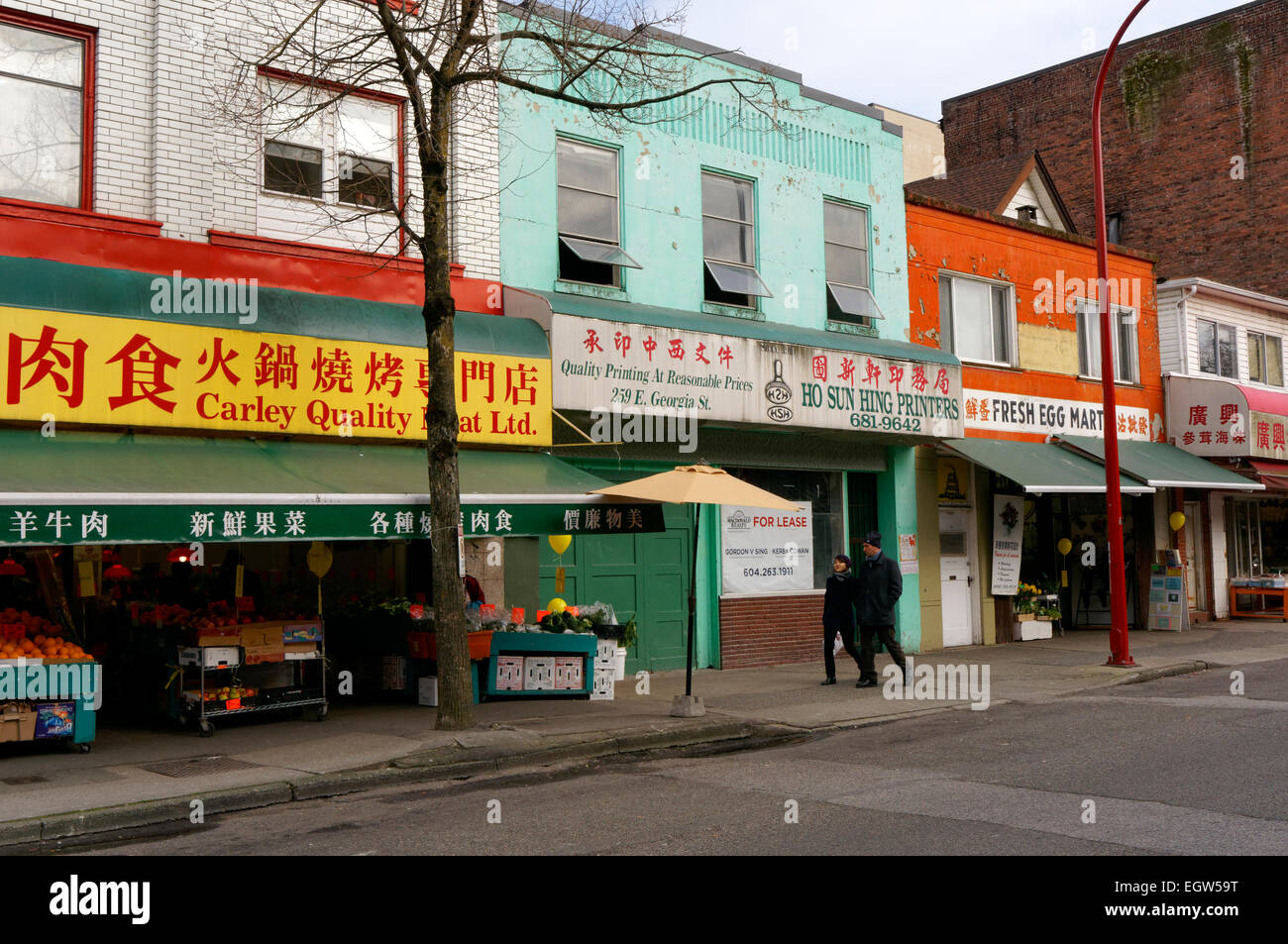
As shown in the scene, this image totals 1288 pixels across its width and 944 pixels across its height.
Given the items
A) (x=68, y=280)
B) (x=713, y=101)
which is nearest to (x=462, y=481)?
(x=68, y=280)

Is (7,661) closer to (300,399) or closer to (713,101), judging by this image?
(300,399)

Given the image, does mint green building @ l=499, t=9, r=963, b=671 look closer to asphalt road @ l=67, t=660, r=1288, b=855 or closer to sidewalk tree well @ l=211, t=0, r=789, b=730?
sidewalk tree well @ l=211, t=0, r=789, b=730

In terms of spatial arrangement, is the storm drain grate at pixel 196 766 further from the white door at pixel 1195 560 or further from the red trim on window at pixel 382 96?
the white door at pixel 1195 560

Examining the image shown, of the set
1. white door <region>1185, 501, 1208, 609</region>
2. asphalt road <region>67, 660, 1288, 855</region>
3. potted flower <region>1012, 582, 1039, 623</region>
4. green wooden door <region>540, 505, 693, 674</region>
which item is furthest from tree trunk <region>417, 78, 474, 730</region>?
white door <region>1185, 501, 1208, 609</region>

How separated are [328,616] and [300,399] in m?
2.78

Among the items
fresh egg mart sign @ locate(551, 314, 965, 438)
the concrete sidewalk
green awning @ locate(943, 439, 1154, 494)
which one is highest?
fresh egg mart sign @ locate(551, 314, 965, 438)

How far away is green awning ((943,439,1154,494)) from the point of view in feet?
57.6

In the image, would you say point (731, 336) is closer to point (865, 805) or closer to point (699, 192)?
Result: point (699, 192)

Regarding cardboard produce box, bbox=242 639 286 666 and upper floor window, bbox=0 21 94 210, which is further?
upper floor window, bbox=0 21 94 210

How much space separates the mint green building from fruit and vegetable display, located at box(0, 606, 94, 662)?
5478 mm

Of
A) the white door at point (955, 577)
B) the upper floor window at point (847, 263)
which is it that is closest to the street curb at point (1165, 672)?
the white door at point (955, 577)

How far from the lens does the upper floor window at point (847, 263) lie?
17.3 meters

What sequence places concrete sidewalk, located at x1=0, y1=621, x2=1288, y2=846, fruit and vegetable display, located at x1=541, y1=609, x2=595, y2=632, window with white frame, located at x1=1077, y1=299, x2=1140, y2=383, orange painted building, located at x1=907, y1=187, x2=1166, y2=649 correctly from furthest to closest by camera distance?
window with white frame, located at x1=1077, y1=299, x2=1140, y2=383 → orange painted building, located at x1=907, y1=187, x2=1166, y2=649 → fruit and vegetable display, located at x1=541, y1=609, x2=595, y2=632 → concrete sidewalk, located at x1=0, y1=621, x2=1288, y2=846

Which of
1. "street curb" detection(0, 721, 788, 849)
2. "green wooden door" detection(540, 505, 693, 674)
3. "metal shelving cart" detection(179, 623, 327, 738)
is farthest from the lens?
"green wooden door" detection(540, 505, 693, 674)
